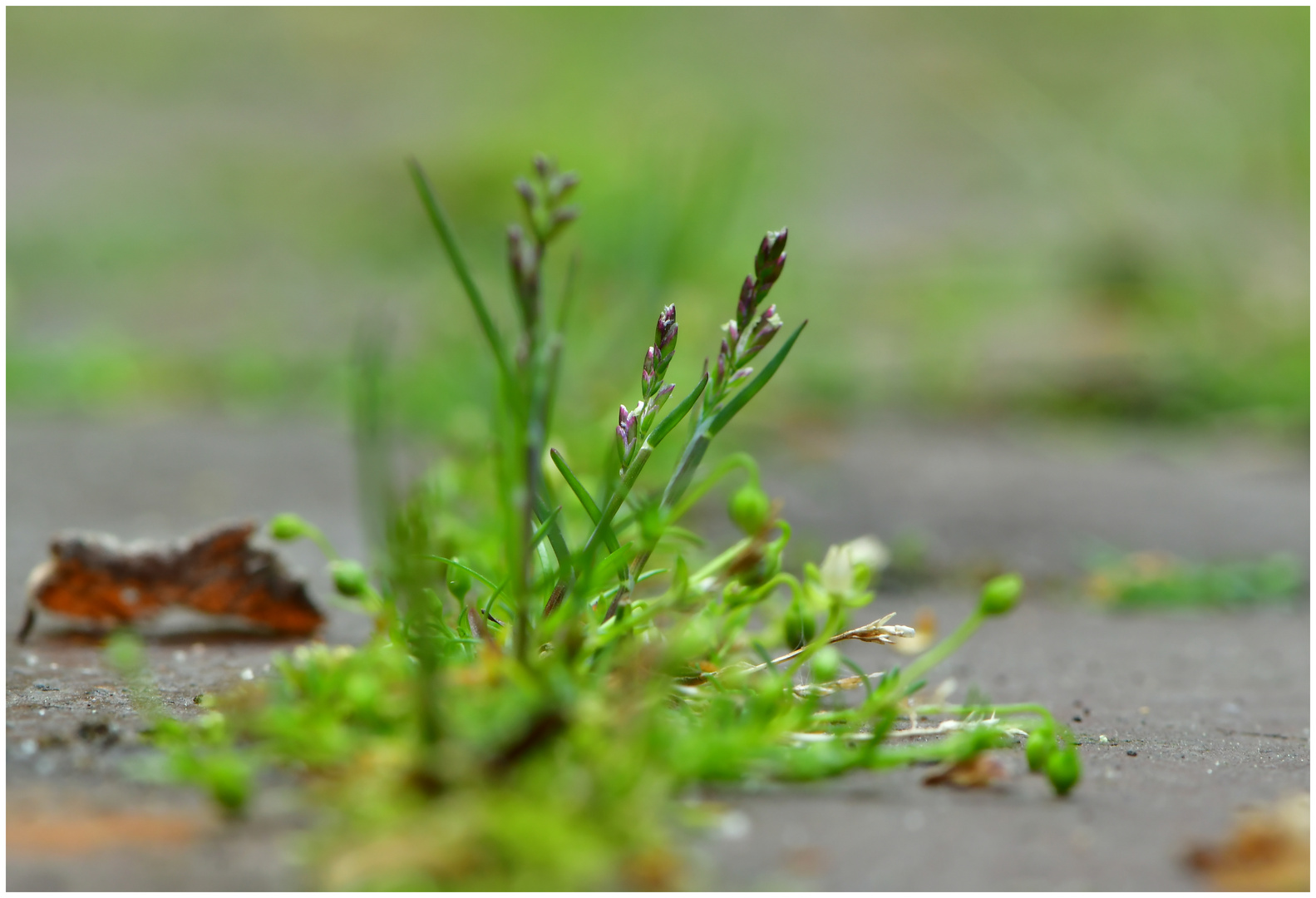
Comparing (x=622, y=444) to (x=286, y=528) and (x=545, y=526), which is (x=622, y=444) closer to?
(x=545, y=526)

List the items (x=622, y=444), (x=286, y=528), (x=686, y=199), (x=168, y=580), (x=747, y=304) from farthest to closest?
1. (x=686, y=199)
2. (x=168, y=580)
3. (x=286, y=528)
4. (x=622, y=444)
5. (x=747, y=304)

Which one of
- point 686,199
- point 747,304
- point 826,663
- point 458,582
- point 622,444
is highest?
point 686,199

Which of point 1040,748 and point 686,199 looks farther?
point 686,199

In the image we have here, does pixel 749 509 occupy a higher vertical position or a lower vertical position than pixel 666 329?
lower

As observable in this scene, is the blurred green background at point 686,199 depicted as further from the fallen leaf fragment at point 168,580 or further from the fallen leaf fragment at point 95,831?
the fallen leaf fragment at point 95,831

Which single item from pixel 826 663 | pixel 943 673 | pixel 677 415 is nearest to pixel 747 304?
pixel 677 415

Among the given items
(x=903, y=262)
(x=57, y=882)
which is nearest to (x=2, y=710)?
(x=57, y=882)

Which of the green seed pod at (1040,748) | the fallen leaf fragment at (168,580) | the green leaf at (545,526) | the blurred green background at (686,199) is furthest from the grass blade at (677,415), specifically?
the blurred green background at (686,199)
